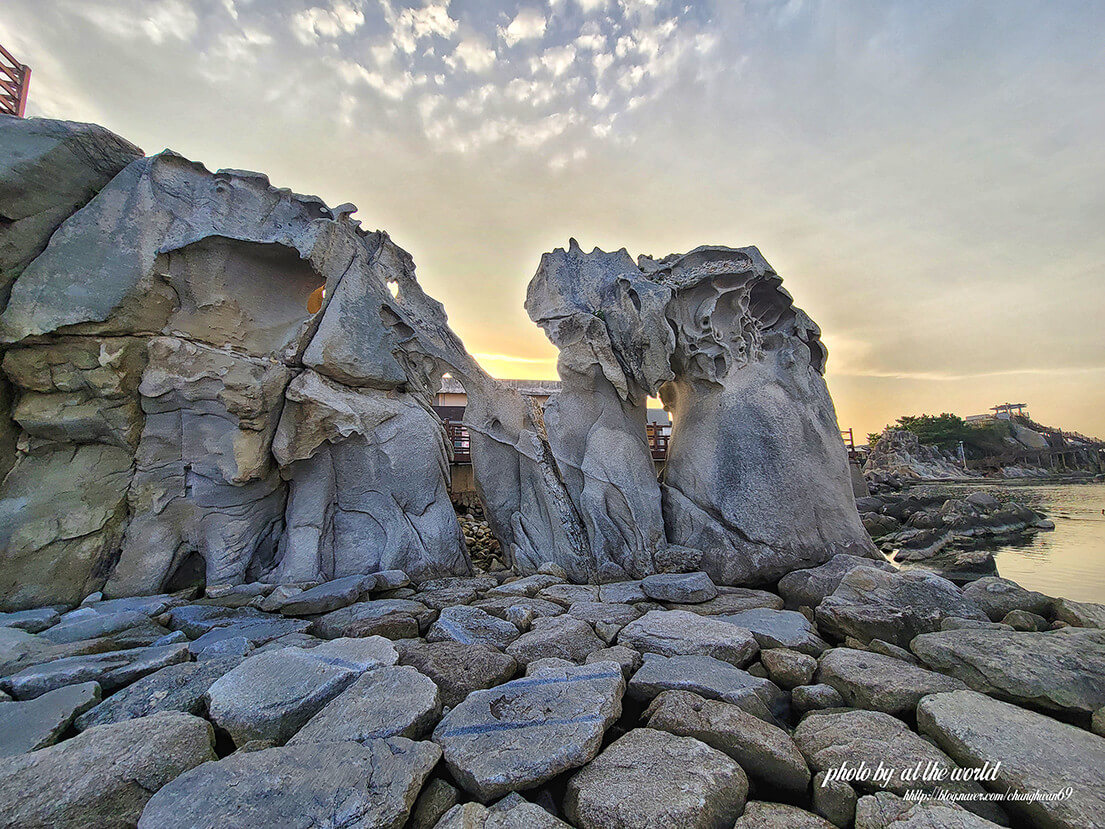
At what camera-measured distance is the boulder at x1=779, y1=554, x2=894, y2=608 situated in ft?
14.2

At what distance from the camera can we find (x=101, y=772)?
1751mm

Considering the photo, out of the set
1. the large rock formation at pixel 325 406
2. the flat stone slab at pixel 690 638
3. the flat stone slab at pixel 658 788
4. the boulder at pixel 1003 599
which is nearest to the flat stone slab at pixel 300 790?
the flat stone slab at pixel 658 788

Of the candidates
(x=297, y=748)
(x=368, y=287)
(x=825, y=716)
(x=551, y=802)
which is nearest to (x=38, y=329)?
(x=368, y=287)

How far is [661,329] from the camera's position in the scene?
5730 millimetres

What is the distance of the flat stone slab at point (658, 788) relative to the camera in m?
1.64

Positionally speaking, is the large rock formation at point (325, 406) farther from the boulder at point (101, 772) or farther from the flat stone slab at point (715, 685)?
the boulder at point (101, 772)

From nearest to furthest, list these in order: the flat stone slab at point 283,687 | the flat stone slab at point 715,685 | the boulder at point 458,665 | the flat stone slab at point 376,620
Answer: the flat stone slab at point 283,687
the flat stone slab at point 715,685
the boulder at point 458,665
the flat stone slab at point 376,620

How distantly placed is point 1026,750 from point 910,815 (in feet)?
2.64

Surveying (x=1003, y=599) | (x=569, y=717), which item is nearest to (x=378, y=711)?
(x=569, y=717)

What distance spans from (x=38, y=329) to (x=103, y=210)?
1351 millimetres

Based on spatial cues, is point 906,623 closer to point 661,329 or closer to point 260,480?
point 661,329

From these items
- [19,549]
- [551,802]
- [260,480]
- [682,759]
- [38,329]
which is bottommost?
[551,802]

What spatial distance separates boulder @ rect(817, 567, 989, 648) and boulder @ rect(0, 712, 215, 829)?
3.85 metres

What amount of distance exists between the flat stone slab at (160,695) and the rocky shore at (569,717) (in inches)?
0.5
